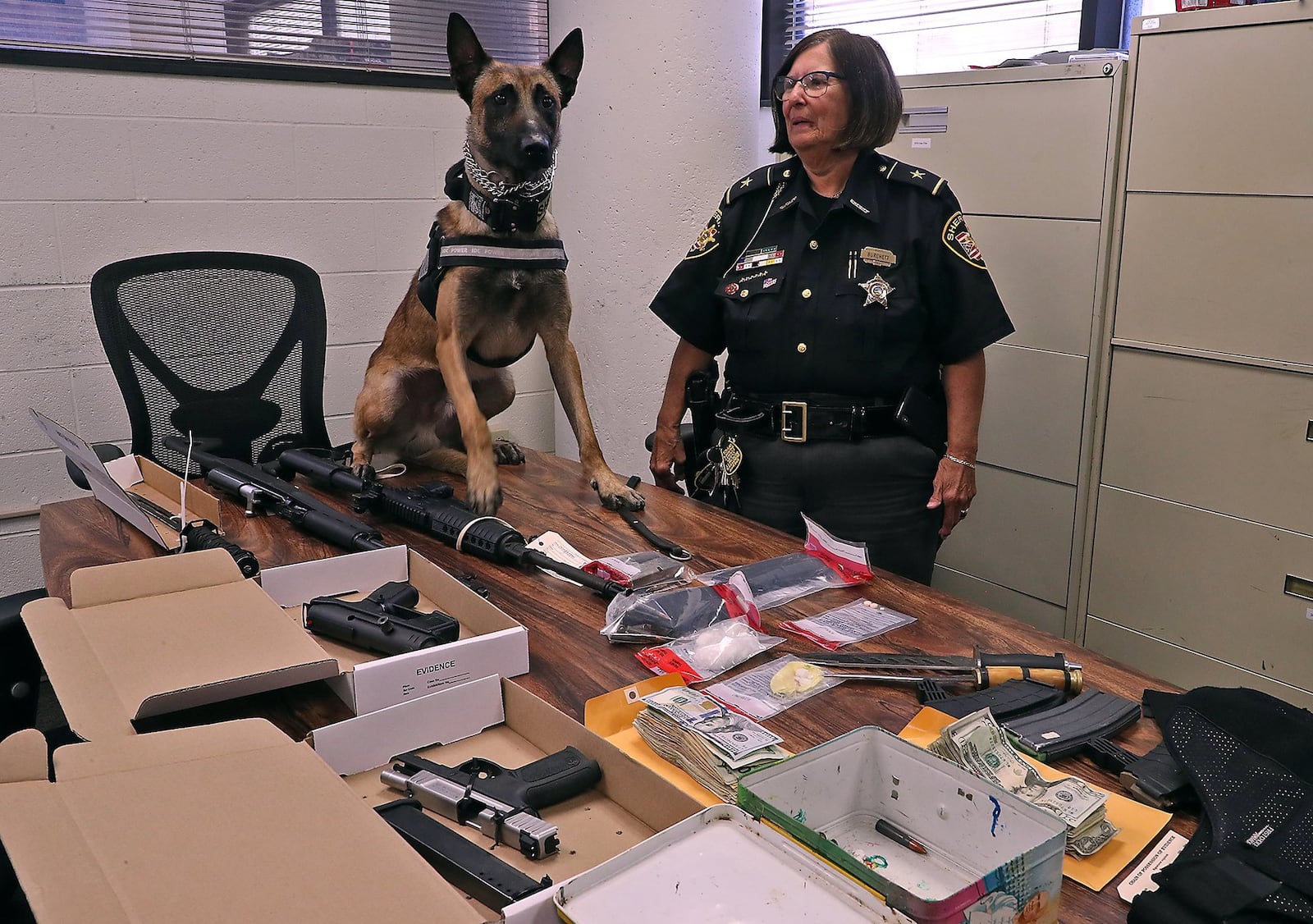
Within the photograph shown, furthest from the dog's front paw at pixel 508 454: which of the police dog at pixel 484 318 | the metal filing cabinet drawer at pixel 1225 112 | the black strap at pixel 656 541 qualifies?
the metal filing cabinet drawer at pixel 1225 112

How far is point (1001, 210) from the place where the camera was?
2.92 metres

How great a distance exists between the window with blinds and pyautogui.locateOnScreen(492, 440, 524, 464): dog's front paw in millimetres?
1606

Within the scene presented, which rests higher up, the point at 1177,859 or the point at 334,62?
the point at 334,62

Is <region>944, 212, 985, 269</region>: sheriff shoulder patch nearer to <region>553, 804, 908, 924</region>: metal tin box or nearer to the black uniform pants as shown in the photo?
the black uniform pants

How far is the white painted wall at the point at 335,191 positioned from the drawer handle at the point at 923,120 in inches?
20.8

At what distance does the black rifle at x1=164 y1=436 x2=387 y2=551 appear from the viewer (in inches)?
68.3

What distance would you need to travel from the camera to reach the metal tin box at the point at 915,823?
77 centimetres

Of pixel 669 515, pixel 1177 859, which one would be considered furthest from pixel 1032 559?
pixel 1177 859

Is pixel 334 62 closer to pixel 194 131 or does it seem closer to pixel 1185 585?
pixel 194 131

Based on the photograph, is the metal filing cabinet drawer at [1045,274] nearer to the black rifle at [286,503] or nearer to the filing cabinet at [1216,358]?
the filing cabinet at [1216,358]

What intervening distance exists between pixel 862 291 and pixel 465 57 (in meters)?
1.02

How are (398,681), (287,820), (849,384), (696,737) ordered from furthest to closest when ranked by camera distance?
(849,384) < (398,681) < (696,737) < (287,820)

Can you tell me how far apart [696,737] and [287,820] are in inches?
16.3

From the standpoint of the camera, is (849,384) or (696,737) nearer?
(696,737)
